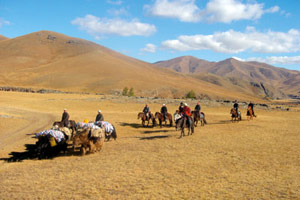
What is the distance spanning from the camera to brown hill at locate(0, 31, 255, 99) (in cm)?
9856

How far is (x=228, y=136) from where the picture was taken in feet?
55.7

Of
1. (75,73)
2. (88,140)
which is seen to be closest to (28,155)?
(88,140)

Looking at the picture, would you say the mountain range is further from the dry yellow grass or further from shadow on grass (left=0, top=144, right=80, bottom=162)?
the dry yellow grass

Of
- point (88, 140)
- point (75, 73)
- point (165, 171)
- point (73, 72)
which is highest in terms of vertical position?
point (73, 72)

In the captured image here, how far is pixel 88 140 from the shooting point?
12414 mm

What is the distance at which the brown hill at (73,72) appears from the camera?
323 feet

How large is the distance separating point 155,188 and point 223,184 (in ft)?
8.12

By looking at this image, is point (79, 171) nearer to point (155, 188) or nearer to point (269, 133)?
point (155, 188)

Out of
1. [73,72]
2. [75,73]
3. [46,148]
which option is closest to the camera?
[46,148]

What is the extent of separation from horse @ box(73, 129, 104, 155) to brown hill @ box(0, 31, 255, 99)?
77.2 metres

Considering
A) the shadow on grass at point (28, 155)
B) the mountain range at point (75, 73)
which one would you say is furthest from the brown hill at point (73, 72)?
the shadow on grass at point (28, 155)

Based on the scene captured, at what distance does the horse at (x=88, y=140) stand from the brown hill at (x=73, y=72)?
77248 millimetres

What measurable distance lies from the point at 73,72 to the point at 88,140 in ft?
367

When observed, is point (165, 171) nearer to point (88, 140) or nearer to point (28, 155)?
point (88, 140)
